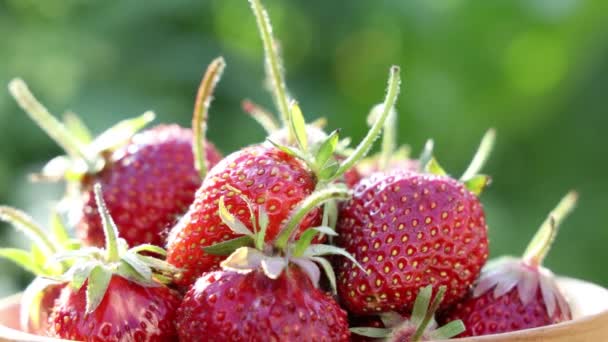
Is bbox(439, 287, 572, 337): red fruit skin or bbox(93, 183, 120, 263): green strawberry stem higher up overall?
bbox(93, 183, 120, 263): green strawberry stem

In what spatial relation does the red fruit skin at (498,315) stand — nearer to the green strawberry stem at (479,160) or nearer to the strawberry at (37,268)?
the green strawberry stem at (479,160)

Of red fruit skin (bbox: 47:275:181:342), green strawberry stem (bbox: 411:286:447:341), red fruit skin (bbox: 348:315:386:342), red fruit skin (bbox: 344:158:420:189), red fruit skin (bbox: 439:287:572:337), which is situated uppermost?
red fruit skin (bbox: 344:158:420:189)

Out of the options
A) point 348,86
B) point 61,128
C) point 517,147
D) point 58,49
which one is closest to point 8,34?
point 58,49

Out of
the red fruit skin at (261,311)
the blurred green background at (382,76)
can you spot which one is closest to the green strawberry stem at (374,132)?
the red fruit skin at (261,311)

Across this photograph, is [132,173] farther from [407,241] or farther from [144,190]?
[407,241]

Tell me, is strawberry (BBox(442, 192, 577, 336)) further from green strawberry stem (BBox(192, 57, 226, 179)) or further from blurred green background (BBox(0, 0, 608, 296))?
blurred green background (BBox(0, 0, 608, 296))

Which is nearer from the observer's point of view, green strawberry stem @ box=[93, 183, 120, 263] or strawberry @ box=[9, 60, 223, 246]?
green strawberry stem @ box=[93, 183, 120, 263]

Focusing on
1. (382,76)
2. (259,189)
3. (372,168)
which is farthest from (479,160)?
(382,76)

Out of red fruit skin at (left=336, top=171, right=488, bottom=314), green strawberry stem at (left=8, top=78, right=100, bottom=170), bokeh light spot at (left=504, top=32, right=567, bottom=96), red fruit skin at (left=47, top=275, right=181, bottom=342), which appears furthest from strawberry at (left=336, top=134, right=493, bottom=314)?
bokeh light spot at (left=504, top=32, right=567, bottom=96)
